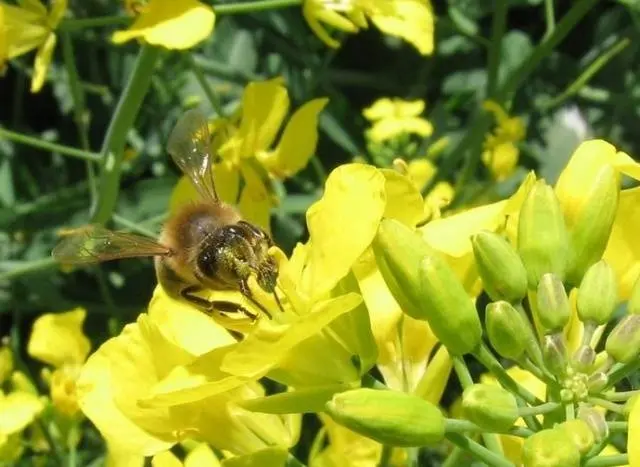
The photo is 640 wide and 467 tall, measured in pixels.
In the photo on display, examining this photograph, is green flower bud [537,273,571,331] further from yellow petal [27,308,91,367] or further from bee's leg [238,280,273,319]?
yellow petal [27,308,91,367]

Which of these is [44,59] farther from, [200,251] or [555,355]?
[555,355]

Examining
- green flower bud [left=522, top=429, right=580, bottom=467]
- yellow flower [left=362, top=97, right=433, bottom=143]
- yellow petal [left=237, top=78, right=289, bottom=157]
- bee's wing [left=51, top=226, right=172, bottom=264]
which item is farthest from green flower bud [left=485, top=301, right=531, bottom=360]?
yellow flower [left=362, top=97, right=433, bottom=143]

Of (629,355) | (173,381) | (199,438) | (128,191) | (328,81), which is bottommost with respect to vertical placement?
(128,191)

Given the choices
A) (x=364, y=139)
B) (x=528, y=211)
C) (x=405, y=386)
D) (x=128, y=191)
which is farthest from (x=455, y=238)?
(x=364, y=139)

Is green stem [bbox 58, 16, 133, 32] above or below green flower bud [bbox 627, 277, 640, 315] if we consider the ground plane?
below

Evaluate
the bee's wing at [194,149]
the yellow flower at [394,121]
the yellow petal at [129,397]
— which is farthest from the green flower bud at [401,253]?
the yellow flower at [394,121]

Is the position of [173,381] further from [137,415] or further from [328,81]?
[328,81]
